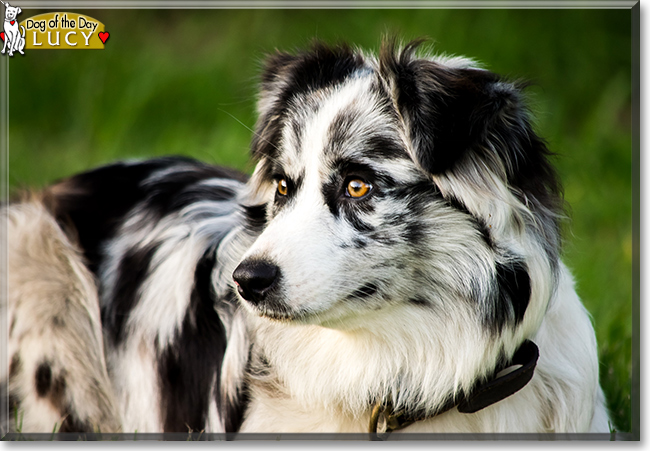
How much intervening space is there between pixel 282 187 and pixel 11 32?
1620 millimetres

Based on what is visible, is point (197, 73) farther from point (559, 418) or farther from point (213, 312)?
point (559, 418)

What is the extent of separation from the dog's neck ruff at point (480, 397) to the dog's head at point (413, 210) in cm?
17

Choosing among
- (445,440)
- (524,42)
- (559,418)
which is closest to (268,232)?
(445,440)

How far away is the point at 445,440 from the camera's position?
3.02m

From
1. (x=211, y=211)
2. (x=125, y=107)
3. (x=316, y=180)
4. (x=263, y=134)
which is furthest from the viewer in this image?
(x=125, y=107)

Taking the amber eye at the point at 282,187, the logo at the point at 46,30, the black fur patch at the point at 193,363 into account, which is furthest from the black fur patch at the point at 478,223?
the logo at the point at 46,30

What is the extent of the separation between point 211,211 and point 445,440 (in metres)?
1.68

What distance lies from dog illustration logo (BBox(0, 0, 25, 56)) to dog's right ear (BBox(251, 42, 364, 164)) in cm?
127

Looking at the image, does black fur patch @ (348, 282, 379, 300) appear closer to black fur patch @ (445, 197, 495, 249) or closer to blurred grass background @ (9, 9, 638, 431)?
black fur patch @ (445, 197, 495, 249)

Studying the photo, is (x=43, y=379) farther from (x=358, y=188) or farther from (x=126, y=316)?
(x=358, y=188)

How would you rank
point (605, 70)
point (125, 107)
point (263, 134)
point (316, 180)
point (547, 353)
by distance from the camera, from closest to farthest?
point (316, 180) < point (547, 353) < point (263, 134) < point (605, 70) < point (125, 107)

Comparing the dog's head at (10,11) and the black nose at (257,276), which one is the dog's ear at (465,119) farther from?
the dog's head at (10,11)

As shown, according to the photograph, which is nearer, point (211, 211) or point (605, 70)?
point (211, 211)

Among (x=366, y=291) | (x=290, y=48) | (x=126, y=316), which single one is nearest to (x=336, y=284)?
(x=366, y=291)
